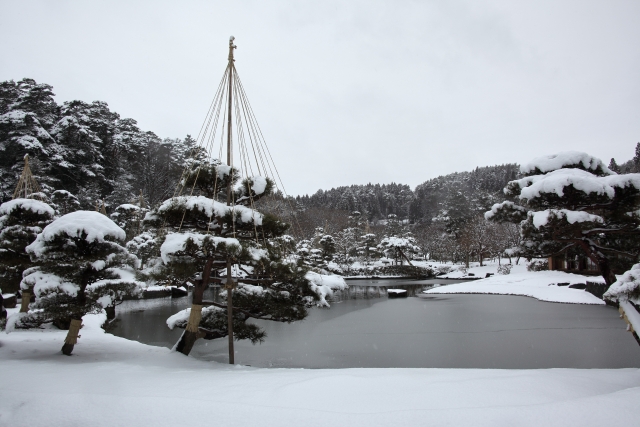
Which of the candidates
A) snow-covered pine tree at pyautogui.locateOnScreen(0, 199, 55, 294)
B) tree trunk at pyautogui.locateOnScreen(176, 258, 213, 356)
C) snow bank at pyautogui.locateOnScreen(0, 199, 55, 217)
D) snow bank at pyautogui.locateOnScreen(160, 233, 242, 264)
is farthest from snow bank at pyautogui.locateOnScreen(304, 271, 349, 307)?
snow bank at pyautogui.locateOnScreen(0, 199, 55, 217)

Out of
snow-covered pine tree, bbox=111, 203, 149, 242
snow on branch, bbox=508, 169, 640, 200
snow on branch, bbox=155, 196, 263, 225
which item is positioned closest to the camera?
snow on branch, bbox=155, 196, 263, 225

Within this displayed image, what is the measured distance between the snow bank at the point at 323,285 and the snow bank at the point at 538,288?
1237cm

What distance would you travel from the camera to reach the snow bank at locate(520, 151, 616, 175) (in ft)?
21.6

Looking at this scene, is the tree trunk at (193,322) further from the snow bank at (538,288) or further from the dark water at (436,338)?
the snow bank at (538,288)

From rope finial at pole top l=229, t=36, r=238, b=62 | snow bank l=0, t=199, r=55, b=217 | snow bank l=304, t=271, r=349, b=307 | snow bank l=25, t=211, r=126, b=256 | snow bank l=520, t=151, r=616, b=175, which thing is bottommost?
snow bank l=304, t=271, r=349, b=307

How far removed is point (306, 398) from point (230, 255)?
2.13m

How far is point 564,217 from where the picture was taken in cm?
560

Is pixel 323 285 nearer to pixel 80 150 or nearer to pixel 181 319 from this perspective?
pixel 181 319

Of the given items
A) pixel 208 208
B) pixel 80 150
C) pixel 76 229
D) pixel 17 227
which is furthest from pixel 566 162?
pixel 80 150

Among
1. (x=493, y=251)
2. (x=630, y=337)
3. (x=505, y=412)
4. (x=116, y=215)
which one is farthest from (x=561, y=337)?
(x=493, y=251)

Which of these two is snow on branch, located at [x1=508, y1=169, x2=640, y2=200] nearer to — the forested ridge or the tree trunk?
the tree trunk

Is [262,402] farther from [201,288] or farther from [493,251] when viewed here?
[493,251]

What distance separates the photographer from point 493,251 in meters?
31.5

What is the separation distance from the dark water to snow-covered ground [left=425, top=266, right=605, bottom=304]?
136 cm
